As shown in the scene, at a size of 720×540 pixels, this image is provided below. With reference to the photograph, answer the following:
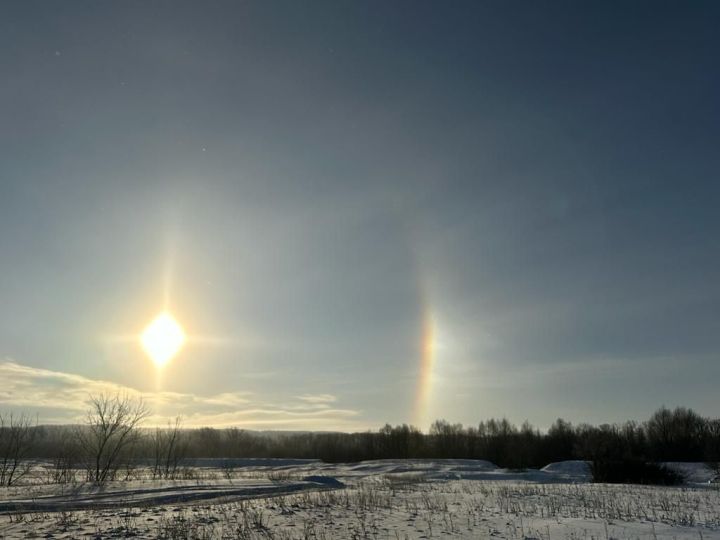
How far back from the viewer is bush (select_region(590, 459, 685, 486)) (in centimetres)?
3953

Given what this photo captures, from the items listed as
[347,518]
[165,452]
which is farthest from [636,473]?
[165,452]

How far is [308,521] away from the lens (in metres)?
15.9

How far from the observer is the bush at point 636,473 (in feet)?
130

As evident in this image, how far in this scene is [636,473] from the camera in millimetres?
39719

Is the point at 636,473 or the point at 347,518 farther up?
the point at 347,518

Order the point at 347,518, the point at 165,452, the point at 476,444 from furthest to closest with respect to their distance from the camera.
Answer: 1. the point at 476,444
2. the point at 165,452
3. the point at 347,518

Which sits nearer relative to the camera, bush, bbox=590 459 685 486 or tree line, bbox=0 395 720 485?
bush, bbox=590 459 685 486

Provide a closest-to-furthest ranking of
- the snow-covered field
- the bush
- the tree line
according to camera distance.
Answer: the snow-covered field → the bush → the tree line

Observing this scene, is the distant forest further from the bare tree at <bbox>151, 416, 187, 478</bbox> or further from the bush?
the bush

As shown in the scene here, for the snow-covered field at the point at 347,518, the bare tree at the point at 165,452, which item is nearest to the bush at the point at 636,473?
the snow-covered field at the point at 347,518

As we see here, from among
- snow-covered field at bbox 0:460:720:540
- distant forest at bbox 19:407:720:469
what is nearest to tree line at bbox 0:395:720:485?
distant forest at bbox 19:407:720:469

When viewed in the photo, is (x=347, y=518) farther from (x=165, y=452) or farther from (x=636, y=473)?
(x=165, y=452)

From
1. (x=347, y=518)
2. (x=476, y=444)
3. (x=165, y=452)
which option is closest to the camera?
(x=347, y=518)

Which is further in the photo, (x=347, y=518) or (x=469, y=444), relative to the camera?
(x=469, y=444)
